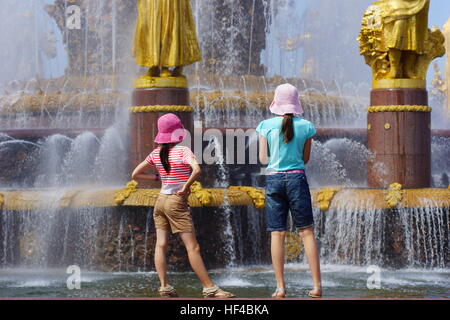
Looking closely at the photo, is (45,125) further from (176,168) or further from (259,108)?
A: (176,168)

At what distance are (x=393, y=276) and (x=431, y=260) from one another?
3.72 feet

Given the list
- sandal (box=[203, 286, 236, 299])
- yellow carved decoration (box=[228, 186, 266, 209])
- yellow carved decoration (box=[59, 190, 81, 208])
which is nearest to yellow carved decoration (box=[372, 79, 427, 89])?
yellow carved decoration (box=[228, 186, 266, 209])

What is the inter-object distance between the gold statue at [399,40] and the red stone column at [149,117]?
3.18 metres

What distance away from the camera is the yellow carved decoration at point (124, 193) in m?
14.1

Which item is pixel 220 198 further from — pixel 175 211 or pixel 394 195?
pixel 175 211

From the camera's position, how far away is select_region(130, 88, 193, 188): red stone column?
14680 mm

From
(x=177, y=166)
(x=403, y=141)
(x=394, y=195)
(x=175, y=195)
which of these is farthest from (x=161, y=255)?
(x=403, y=141)

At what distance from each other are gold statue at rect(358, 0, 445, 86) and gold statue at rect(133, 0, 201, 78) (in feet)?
9.56

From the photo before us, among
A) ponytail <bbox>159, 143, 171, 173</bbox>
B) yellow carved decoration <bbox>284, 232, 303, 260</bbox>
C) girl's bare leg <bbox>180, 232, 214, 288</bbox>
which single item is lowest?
yellow carved decoration <bbox>284, 232, 303, 260</bbox>

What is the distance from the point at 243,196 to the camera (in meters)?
14.5

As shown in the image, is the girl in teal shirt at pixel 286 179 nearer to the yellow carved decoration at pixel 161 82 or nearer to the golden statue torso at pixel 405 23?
the yellow carved decoration at pixel 161 82

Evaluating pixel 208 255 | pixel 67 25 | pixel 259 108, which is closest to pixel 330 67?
pixel 67 25

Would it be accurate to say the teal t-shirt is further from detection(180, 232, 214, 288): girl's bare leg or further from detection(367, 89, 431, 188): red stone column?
detection(367, 89, 431, 188): red stone column

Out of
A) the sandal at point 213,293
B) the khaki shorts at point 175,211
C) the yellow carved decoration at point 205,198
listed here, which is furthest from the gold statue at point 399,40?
the sandal at point 213,293
